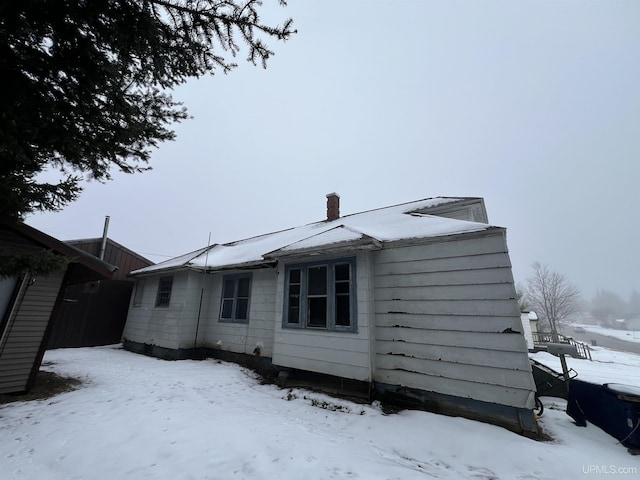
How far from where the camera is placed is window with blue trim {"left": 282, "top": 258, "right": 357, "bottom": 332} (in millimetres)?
6520

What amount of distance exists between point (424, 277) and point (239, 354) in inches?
264

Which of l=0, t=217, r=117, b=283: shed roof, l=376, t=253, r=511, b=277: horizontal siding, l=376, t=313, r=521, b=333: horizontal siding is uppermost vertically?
l=0, t=217, r=117, b=283: shed roof

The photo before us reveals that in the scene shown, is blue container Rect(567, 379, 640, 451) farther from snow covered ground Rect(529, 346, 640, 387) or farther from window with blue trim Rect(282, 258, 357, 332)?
window with blue trim Rect(282, 258, 357, 332)

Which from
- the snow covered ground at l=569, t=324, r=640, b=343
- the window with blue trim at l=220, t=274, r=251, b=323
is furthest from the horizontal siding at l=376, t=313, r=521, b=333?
the snow covered ground at l=569, t=324, r=640, b=343

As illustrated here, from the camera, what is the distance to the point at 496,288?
5.08 metres

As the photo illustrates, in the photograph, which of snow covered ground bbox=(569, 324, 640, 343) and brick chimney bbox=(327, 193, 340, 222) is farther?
snow covered ground bbox=(569, 324, 640, 343)

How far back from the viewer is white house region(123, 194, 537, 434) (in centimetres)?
488

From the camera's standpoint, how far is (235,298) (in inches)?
389

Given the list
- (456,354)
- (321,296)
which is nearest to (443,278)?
(456,354)

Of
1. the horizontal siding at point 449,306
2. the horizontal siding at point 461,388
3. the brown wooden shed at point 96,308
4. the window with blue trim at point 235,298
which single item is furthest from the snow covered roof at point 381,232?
the brown wooden shed at point 96,308

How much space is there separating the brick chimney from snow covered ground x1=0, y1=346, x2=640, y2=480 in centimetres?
734

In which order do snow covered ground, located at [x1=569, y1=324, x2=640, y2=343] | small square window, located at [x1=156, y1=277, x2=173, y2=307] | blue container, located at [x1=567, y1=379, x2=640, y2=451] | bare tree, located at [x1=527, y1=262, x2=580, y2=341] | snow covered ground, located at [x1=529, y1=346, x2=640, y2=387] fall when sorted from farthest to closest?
snow covered ground, located at [x1=569, y1=324, x2=640, y2=343], bare tree, located at [x1=527, y1=262, x2=580, y2=341], small square window, located at [x1=156, y1=277, x2=173, y2=307], snow covered ground, located at [x1=529, y1=346, x2=640, y2=387], blue container, located at [x1=567, y1=379, x2=640, y2=451]

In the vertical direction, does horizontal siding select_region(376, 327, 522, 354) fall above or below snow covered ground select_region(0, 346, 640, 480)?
above

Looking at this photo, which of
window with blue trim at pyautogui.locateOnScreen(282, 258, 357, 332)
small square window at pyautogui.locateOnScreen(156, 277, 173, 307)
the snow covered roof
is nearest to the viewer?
the snow covered roof
